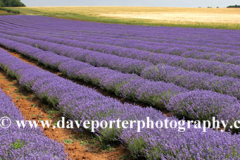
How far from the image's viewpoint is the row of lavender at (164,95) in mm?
3010

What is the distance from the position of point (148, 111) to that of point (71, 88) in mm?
1842

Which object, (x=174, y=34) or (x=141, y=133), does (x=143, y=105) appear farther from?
(x=174, y=34)

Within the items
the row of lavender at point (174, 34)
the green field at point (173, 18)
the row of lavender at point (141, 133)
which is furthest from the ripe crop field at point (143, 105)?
the green field at point (173, 18)

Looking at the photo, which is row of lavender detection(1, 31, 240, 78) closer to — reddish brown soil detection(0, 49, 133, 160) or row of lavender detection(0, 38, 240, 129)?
row of lavender detection(0, 38, 240, 129)

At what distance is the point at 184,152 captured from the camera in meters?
1.84

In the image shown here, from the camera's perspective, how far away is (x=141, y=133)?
7.45 feet

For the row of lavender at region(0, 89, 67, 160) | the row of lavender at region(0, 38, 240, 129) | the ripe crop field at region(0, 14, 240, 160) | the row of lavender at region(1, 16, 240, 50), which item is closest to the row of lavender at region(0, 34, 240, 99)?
the ripe crop field at region(0, 14, 240, 160)

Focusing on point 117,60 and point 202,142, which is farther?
point 117,60

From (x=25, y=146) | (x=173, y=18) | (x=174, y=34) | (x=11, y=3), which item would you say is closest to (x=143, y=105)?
(x=25, y=146)

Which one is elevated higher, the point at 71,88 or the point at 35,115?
the point at 71,88

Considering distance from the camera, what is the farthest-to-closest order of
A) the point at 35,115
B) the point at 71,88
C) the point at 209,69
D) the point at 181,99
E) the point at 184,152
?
the point at 209,69, the point at 71,88, the point at 35,115, the point at 181,99, the point at 184,152

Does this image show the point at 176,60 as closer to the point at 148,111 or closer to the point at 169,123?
the point at 148,111

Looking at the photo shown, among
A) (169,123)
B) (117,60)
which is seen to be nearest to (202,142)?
(169,123)

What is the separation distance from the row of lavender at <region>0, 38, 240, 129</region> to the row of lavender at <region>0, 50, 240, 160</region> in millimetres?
669
